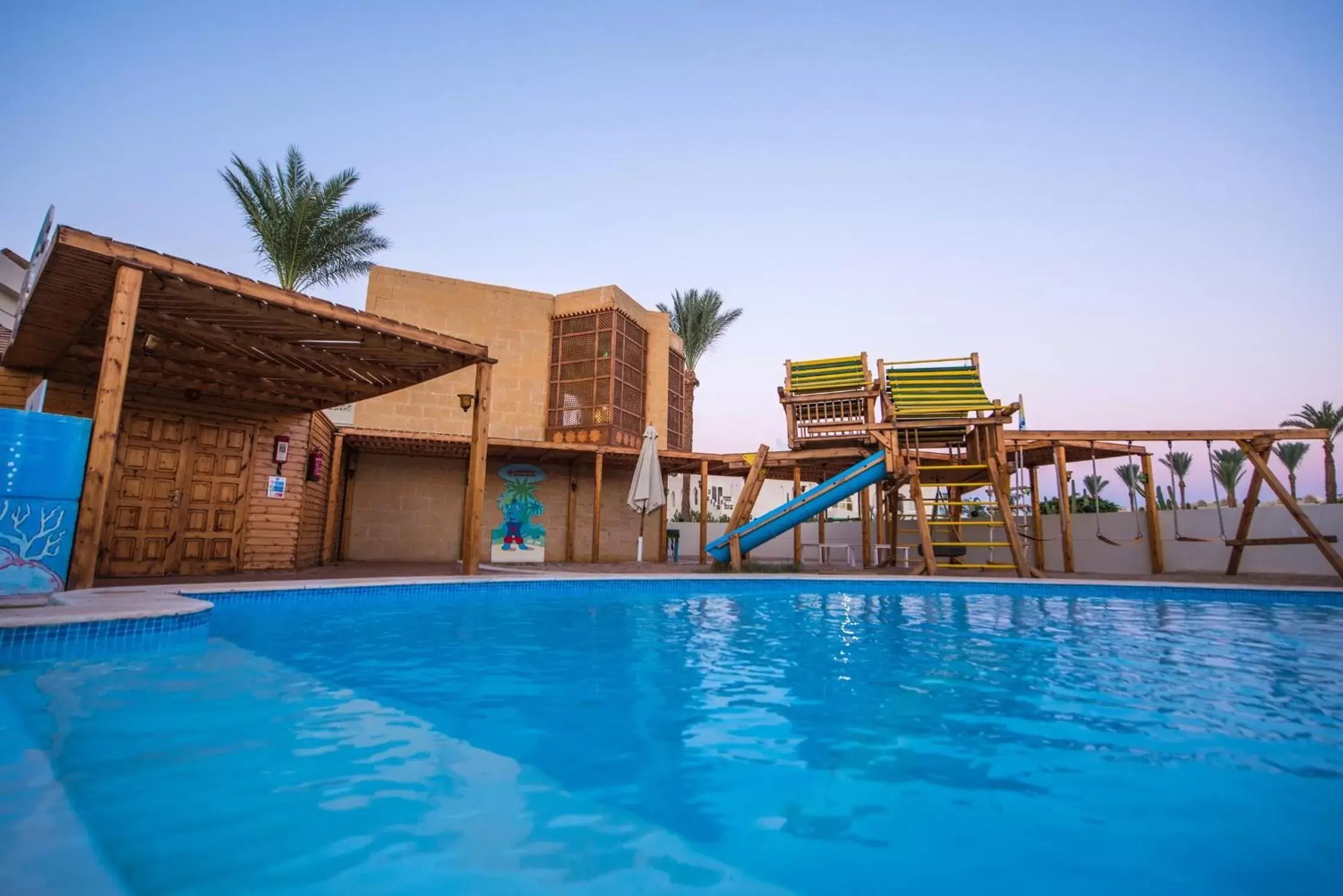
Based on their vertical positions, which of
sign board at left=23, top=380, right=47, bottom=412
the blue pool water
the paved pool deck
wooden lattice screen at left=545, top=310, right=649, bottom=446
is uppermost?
wooden lattice screen at left=545, top=310, right=649, bottom=446

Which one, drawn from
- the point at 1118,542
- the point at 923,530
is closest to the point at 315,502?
the point at 923,530

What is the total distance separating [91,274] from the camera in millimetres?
5543

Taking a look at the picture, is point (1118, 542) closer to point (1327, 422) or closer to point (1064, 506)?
point (1064, 506)

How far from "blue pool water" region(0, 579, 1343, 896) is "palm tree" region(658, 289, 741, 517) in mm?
19254

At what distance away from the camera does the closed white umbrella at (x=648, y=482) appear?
1195cm

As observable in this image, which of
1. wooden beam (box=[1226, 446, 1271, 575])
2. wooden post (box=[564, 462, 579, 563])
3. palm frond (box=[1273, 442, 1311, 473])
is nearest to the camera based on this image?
wooden beam (box=[1226, 446, 1271, 575])

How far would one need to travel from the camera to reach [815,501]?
10.5 m

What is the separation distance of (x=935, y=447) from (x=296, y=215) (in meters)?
17.3

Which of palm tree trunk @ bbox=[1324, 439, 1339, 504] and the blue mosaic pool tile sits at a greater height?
palm tree trunk @ bbox=[1324, 439, 1339, 504]

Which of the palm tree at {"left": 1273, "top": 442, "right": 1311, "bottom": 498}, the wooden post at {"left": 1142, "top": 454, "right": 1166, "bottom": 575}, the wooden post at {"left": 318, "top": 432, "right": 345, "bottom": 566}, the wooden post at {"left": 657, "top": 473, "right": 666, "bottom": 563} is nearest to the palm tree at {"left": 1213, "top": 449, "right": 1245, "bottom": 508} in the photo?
the palm tree at {"left": 1273, "top": 442, "right": 1311, "bottom": 498}

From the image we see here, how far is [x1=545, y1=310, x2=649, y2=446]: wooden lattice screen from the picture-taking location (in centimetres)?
1469

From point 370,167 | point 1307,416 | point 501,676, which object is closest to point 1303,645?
point 501,676

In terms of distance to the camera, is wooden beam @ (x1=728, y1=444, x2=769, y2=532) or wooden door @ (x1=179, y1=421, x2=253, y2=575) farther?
wooden beam @ (x1=728, y1=444, x2=769, y2=532)

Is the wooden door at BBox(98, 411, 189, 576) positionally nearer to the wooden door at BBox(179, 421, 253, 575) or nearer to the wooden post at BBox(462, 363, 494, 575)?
the wooden door at BBox(179, 421, 253, 575)
